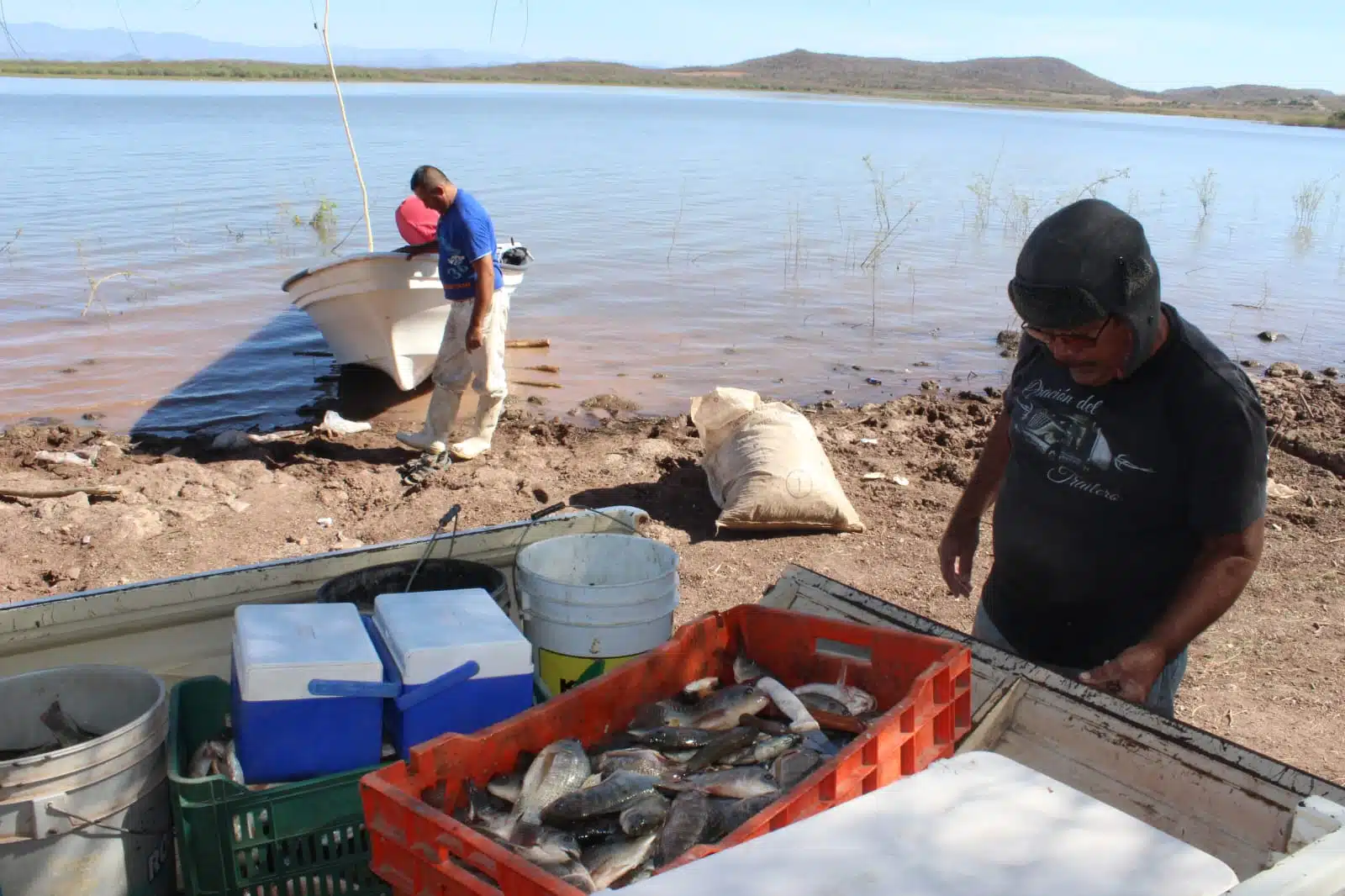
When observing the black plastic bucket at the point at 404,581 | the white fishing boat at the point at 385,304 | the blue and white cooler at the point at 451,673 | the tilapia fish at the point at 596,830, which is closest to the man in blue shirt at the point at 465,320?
the white fishing boat at the point at 385,304

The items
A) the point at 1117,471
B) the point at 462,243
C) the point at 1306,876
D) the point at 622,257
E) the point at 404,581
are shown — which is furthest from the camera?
the point at 622,257

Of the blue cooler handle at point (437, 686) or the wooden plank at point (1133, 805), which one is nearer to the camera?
the wooden plank at point (1133, 805)

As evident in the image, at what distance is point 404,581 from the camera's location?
341 cm

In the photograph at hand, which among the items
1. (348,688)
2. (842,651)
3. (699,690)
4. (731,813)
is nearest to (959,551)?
(842,651)

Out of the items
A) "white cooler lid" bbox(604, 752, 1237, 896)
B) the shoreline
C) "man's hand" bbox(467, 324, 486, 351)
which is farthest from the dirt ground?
the shoreline

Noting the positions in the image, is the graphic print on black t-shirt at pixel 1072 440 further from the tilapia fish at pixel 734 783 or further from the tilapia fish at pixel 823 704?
the tilapia fish at pixel 734 783

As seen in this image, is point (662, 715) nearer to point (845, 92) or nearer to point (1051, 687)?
point (1051, 687)

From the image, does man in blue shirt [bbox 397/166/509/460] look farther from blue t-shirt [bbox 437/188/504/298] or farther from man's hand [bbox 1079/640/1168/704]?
man's hand [bbox 1079/640/1168/704]

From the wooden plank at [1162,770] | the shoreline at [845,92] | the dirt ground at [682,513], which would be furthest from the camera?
the shoreline at [845,92]

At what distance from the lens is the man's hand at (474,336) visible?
784cm

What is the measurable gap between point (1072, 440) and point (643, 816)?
56.1 inches

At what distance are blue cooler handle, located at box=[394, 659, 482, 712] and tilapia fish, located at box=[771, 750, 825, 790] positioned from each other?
69 centimetres

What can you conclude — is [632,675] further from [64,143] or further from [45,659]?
[64,143]

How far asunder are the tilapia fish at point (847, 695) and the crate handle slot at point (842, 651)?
7 centimetres
